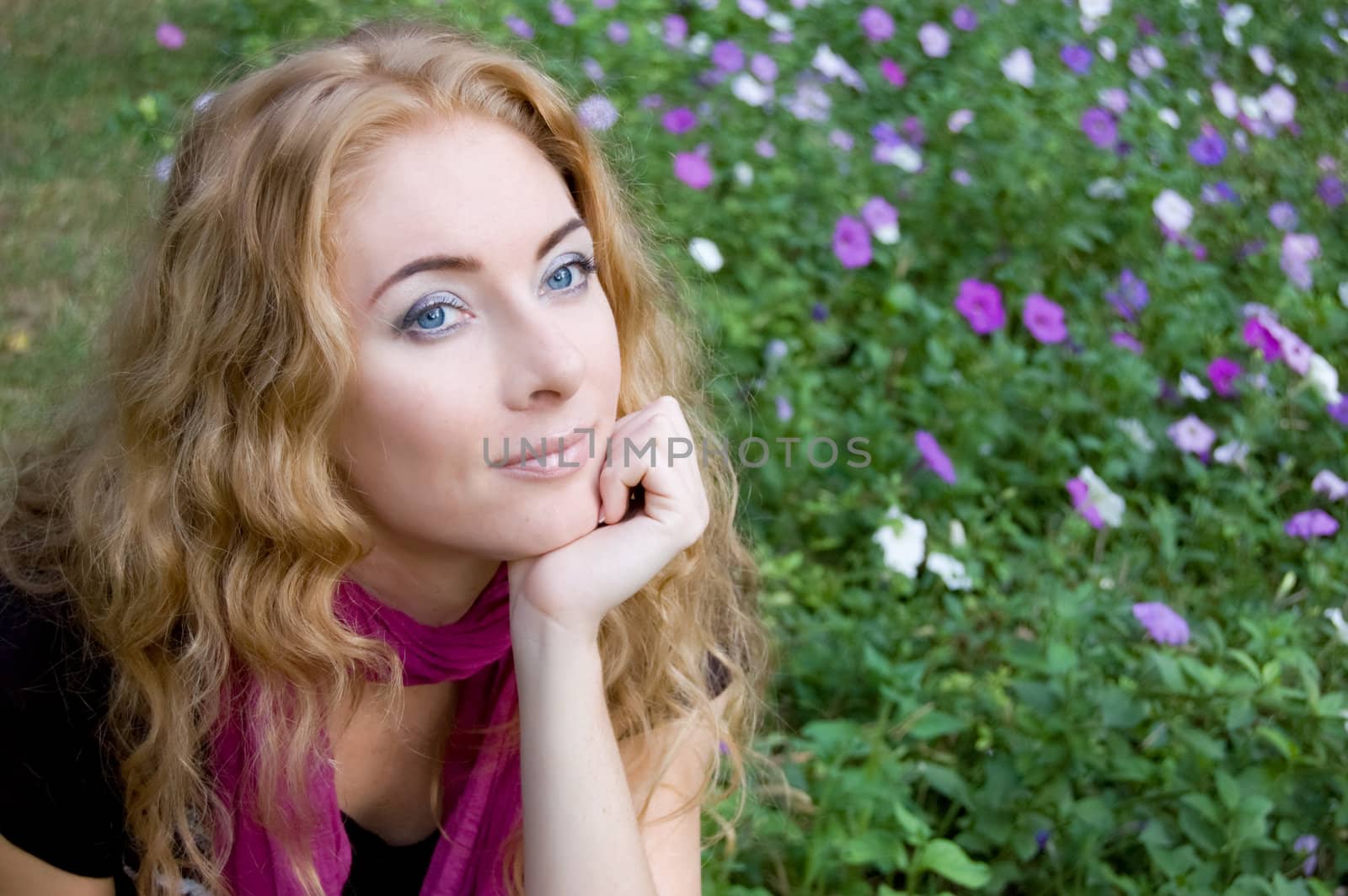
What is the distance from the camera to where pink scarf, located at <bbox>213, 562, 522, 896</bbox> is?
1349 millimetres

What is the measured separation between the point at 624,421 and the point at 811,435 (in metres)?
1.23

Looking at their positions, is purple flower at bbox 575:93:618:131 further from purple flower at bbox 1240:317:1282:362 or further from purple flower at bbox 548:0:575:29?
purple flower at bbox 1240:317:1282:362

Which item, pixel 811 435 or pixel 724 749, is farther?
pixel 811 435

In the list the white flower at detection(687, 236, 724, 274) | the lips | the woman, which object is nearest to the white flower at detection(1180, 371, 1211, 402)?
the white flower at detection(687, 236, 724, 274)

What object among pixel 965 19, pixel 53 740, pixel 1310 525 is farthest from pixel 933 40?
pixel 53 740

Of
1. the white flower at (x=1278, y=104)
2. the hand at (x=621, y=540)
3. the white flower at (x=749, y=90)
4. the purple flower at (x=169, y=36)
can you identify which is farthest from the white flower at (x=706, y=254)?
the white flower at (x=1278, y=104)

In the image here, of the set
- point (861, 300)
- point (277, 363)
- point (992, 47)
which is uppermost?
point (277, 363)

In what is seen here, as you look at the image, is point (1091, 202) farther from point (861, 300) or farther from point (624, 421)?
point (624, 421)

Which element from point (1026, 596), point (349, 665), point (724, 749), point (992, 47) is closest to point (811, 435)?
point (1026, 596)

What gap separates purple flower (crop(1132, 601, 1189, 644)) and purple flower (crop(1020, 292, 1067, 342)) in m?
1.03

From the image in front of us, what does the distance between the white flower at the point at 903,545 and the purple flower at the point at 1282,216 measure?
6.27ft

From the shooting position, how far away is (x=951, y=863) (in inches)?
65.0

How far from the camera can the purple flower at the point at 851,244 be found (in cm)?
290

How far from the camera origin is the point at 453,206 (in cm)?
118
